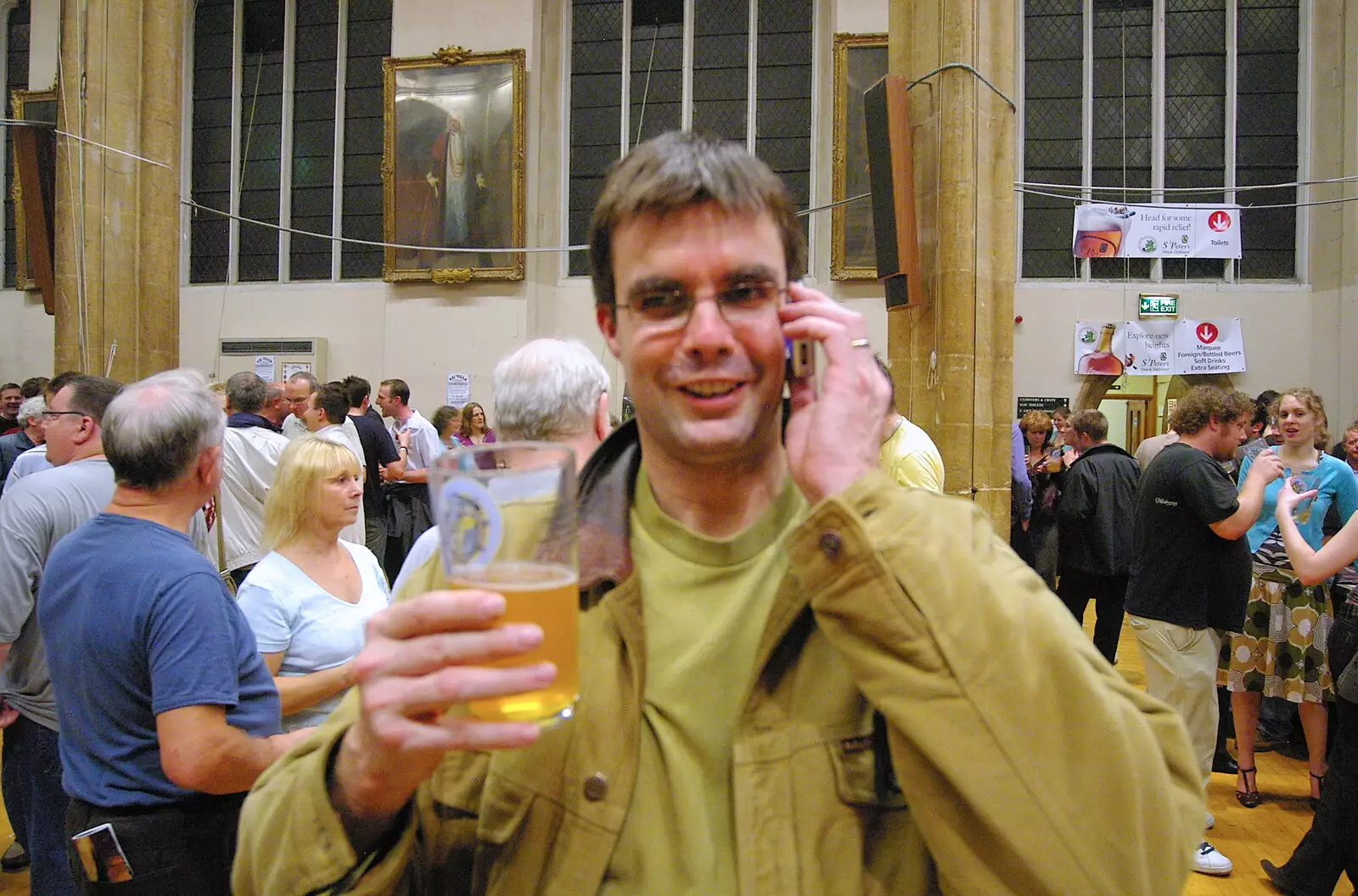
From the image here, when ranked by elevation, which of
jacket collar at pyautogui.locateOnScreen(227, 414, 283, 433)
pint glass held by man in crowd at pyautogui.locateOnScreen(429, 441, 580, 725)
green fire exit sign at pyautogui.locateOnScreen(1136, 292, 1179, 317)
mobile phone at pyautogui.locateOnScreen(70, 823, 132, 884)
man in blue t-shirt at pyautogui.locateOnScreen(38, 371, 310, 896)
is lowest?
mobile phone at pyautogui.locateOnScreen(70, 823, 132, 884)

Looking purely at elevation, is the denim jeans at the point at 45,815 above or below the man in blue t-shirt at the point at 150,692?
below

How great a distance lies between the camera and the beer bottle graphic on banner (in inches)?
395

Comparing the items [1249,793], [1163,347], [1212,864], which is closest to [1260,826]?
[1249,793]

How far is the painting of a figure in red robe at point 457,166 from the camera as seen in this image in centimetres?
1063

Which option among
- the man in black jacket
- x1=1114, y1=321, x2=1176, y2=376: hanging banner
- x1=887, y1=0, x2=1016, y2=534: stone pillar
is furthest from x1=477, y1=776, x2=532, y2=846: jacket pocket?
x1=1114, y1=321, x2=1176, y2=376: hanging banner

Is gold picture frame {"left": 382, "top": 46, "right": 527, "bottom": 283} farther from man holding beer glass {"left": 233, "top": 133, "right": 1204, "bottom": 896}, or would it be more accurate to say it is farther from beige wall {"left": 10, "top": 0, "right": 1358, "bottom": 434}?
man holding beer glass {"left": 233, "top": 133, "right": 1204, "bottom": 896}

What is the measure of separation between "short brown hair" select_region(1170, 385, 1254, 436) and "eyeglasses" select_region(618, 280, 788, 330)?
3.58m

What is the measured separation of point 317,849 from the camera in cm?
91

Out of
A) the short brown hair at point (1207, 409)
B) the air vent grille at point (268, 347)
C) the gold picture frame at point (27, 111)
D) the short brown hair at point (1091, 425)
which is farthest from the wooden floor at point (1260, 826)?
the gold picture frame at point (27, 111)

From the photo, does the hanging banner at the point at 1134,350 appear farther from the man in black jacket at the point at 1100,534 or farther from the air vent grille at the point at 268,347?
the air vent grille at the point at 268,347

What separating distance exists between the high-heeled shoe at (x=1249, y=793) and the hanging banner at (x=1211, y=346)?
6.64 metres

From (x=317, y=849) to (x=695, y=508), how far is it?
524mm

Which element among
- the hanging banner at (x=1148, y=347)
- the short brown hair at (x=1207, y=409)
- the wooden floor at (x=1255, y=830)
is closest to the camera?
the wooden floor at (x=1255, y=830)

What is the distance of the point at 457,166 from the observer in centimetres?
1072
